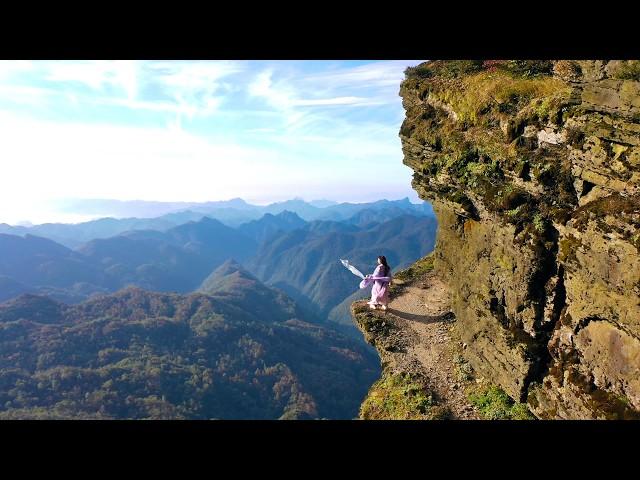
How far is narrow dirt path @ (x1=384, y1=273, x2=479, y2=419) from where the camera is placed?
20.4m

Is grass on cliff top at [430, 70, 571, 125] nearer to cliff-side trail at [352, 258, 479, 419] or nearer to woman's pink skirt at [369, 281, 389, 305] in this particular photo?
woman's pink skirt at [369, 281, 389, 305]

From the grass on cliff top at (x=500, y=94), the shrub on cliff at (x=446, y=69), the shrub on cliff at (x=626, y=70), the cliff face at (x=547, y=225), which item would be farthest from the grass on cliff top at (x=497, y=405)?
the shrub on cliff at (x=446, y=69)

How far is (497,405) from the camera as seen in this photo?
19250 millimetres

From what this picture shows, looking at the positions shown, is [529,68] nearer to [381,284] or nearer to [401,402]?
[381,284]

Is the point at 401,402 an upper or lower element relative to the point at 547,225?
lower

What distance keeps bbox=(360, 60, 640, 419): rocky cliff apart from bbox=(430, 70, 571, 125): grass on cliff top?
0.08 m

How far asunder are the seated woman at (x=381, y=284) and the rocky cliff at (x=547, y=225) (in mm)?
4074

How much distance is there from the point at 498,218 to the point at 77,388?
200 meters

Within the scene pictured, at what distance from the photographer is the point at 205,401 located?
183500 mm

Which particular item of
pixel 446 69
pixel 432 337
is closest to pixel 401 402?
pixel 432 337

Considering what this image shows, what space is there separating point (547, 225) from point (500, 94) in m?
8.32

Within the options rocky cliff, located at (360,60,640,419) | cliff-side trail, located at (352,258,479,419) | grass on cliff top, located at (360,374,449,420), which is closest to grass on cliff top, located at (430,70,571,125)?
rocky cliff, located at (360,60,640,419)
